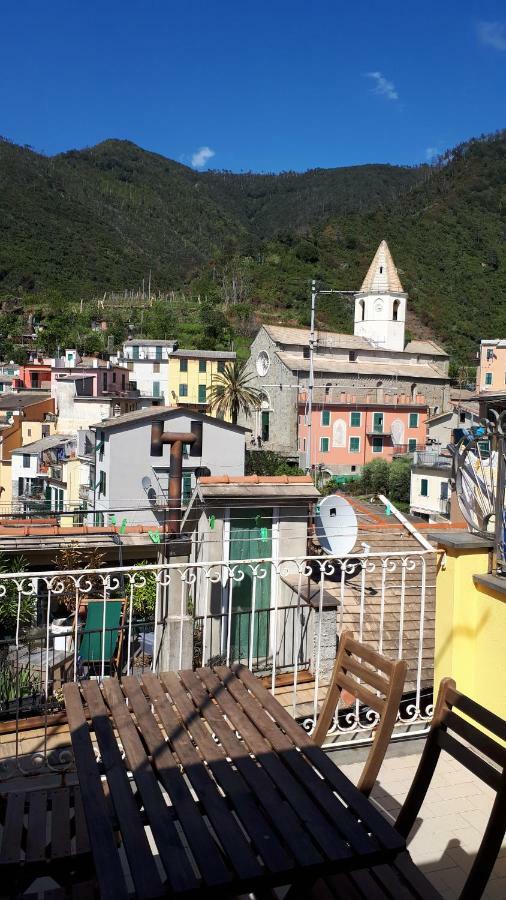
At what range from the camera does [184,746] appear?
2311mm

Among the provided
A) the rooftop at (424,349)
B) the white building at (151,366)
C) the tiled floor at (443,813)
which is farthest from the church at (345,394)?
the tiled floor at (443,813)

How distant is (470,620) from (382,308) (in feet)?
171

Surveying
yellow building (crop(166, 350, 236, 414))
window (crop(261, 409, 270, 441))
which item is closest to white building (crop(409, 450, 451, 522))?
window (crop(261, 409, 270, 441))

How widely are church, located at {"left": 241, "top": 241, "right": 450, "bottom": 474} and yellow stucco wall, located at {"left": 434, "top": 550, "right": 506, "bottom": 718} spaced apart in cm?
3504

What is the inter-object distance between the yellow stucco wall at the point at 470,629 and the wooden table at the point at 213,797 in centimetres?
172

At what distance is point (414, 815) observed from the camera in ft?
8.39

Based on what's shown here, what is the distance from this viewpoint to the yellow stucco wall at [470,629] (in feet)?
12.7

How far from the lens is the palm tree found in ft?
146

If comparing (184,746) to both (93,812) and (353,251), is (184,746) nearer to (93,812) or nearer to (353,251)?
(93,812)

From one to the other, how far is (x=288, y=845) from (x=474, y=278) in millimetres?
84871

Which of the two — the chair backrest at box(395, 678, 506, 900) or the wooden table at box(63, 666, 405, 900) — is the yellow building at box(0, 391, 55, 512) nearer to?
the wooden table at box(63, 666, 405, 900)

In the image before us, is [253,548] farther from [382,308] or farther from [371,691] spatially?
[382,308]

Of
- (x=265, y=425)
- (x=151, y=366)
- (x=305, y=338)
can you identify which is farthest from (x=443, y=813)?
(x=151, y=366)

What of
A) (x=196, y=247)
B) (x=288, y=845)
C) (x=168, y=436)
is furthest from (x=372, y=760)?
(x=196, y=247)
